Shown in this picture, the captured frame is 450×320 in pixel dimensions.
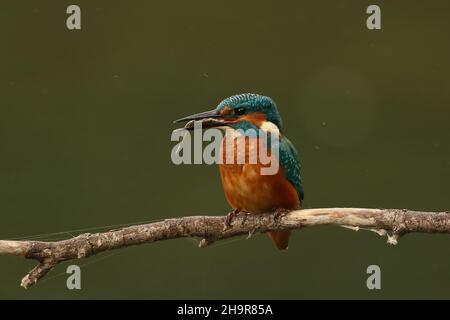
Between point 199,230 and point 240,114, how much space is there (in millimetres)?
515

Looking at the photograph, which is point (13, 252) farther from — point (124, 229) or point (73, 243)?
point (124, 229)

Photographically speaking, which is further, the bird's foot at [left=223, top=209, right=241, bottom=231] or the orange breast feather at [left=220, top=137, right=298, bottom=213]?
the orange breast feather at [left=220, top=137, right=298, bottom=213]

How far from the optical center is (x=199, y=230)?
2.62 meters

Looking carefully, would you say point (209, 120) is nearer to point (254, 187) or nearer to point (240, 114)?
point (240, 114)

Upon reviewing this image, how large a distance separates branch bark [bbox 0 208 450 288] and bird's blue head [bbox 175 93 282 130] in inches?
14.9

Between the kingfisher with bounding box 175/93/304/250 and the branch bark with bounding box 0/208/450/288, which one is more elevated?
the kingfisher with bounding box 175/93/304/250

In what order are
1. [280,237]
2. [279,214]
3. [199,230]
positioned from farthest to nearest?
[280,237], [279,214], [199,230]

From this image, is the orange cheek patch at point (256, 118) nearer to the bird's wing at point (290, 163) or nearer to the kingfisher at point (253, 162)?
the kingfisher at point (253, 162)

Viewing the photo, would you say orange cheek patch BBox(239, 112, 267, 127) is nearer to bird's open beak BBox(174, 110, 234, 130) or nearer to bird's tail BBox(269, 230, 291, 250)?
bird's open beak BBox(174, 110, 234, 130)

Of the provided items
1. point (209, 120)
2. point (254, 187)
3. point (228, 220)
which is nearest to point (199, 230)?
point (228, 220)

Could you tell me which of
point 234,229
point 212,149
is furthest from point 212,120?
point 234,229

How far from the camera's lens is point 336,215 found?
2492 mm

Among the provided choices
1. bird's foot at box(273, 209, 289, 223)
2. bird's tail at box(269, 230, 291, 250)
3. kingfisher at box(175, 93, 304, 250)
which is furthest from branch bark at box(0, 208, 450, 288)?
bird's tail at box(269, 230, 291, 250)

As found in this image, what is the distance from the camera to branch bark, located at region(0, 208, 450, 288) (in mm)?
2473
